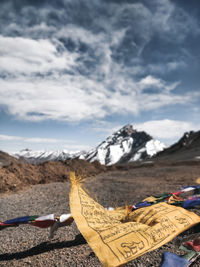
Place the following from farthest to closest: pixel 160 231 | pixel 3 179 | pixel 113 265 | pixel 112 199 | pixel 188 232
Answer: pixel 3 179, pixel 112 199, pixel 188 232, pixel 160 231, pixel 113 265

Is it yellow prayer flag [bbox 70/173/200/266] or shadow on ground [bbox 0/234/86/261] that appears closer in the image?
yellow prayer flag [bbox 70/173/200/266]

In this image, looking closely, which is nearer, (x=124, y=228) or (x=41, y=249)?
(x=124, y=228)

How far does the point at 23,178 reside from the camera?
13180mm

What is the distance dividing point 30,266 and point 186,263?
2.43 m

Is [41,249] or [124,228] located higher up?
[124,228]

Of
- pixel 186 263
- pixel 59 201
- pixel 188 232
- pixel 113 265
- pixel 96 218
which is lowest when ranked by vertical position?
pixel 59 201

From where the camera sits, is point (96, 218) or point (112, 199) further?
point (112, 199)

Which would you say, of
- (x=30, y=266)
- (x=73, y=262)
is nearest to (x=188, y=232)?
(x=73, y=262)

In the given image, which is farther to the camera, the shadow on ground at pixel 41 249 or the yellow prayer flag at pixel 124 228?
the shadow on ground at pixel 41 249

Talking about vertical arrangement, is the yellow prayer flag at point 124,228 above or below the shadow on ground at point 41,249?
above

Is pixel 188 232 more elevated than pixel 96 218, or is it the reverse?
pixel 96 218

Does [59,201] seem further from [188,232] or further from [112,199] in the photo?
[188,232]

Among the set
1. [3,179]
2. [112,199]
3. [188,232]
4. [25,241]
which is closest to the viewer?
[188,232]

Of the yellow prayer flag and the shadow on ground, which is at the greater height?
the yellow prayer flag
